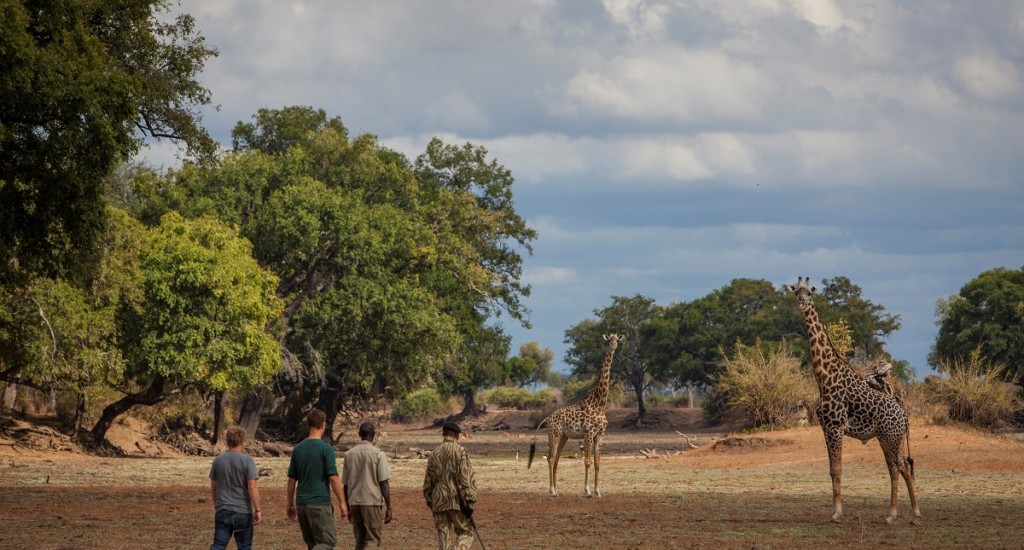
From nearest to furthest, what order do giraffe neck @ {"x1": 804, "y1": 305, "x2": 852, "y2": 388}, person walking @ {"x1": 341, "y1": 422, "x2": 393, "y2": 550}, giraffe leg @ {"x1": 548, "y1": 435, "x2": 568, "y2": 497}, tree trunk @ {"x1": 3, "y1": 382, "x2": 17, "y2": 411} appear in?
person walking @ {"x1": 341, "y1": 422, "x2": 393, "y2": 550} < giraffe neck @ {"x1": 804, "y1": 305, "x2": 852, "y2": 388} < giraffe leg @ {"x1": 548, "y1": 435, "x2": 568, "y2": 497} < tree trunk @ {"x1": 3, "y1": 382, "x2": 17, "y2": 411}

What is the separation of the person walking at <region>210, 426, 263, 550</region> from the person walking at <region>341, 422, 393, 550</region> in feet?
3.58

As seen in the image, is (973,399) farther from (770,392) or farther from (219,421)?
(219,421)

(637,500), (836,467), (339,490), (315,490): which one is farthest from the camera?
(637,500)

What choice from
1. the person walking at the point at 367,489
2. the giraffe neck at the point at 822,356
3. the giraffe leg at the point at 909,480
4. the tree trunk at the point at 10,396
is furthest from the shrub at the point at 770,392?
the person walking at the point at 367,489

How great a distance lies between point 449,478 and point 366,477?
1.05 meters

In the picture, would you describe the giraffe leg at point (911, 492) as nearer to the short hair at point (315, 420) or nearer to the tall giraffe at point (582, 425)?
the tall giraffe at point (582, 425)

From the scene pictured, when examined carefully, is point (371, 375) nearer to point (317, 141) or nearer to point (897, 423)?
point (317, 141)

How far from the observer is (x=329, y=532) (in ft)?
45.0

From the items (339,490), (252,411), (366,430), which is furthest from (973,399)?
(339,490)

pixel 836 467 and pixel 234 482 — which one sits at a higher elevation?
pixel 836 467

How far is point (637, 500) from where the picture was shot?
27344 mm

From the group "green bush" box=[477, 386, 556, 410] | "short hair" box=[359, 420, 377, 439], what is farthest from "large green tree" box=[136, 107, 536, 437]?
"green bush" box=[477, 386, 556, 410]

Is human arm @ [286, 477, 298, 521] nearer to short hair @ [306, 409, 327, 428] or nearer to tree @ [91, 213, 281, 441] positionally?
short hair @ [306, 409, 327, 428]

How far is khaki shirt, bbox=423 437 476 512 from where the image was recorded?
578 inches
